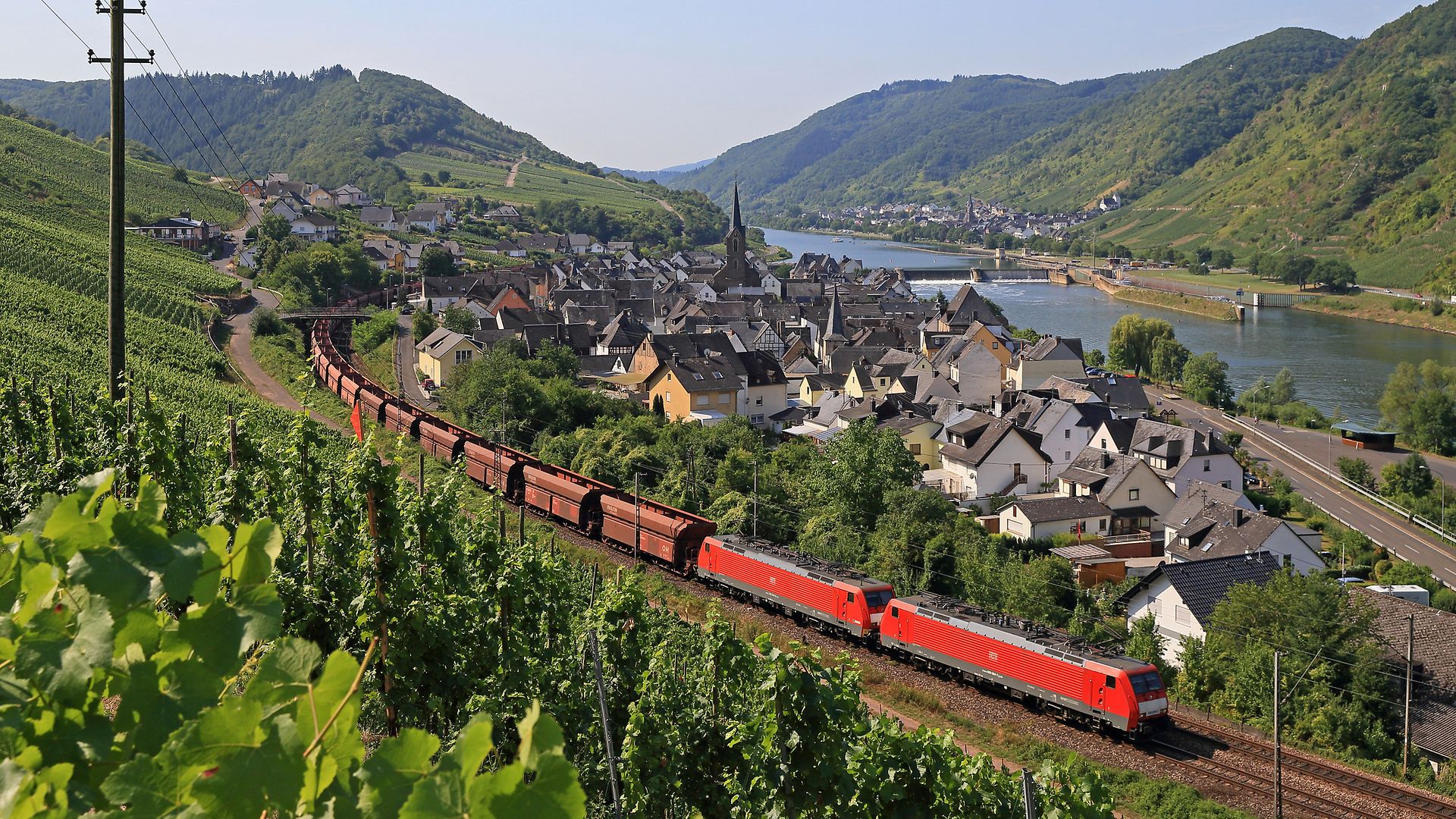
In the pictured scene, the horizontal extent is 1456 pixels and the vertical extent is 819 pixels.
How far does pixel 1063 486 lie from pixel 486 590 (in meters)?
28.2

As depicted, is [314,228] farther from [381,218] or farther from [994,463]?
[994,463]

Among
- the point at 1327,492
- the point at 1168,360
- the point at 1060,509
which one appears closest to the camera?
the point at 1060,509

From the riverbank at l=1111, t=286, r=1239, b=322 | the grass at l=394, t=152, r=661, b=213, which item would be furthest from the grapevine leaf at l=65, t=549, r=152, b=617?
the grass at l=394, t=152, r=661, b=213

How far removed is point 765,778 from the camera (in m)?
7.90

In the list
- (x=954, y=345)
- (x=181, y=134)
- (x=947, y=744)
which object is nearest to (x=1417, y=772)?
(x=947, y=744)

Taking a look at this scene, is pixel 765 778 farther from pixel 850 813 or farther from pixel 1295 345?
pixel 1295 345

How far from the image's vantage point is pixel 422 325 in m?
57.0

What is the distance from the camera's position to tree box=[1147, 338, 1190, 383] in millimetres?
Result: 61375

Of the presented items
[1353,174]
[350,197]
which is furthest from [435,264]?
[1353,174]

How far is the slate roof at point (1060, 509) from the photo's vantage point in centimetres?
3064

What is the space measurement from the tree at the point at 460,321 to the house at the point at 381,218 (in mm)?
50013

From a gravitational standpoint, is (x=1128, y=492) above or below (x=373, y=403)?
below

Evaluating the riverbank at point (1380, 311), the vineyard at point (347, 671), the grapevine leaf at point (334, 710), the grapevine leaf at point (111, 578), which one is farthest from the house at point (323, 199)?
the grapevine leaf at point (334, 710)

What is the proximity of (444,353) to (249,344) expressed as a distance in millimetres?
8469
